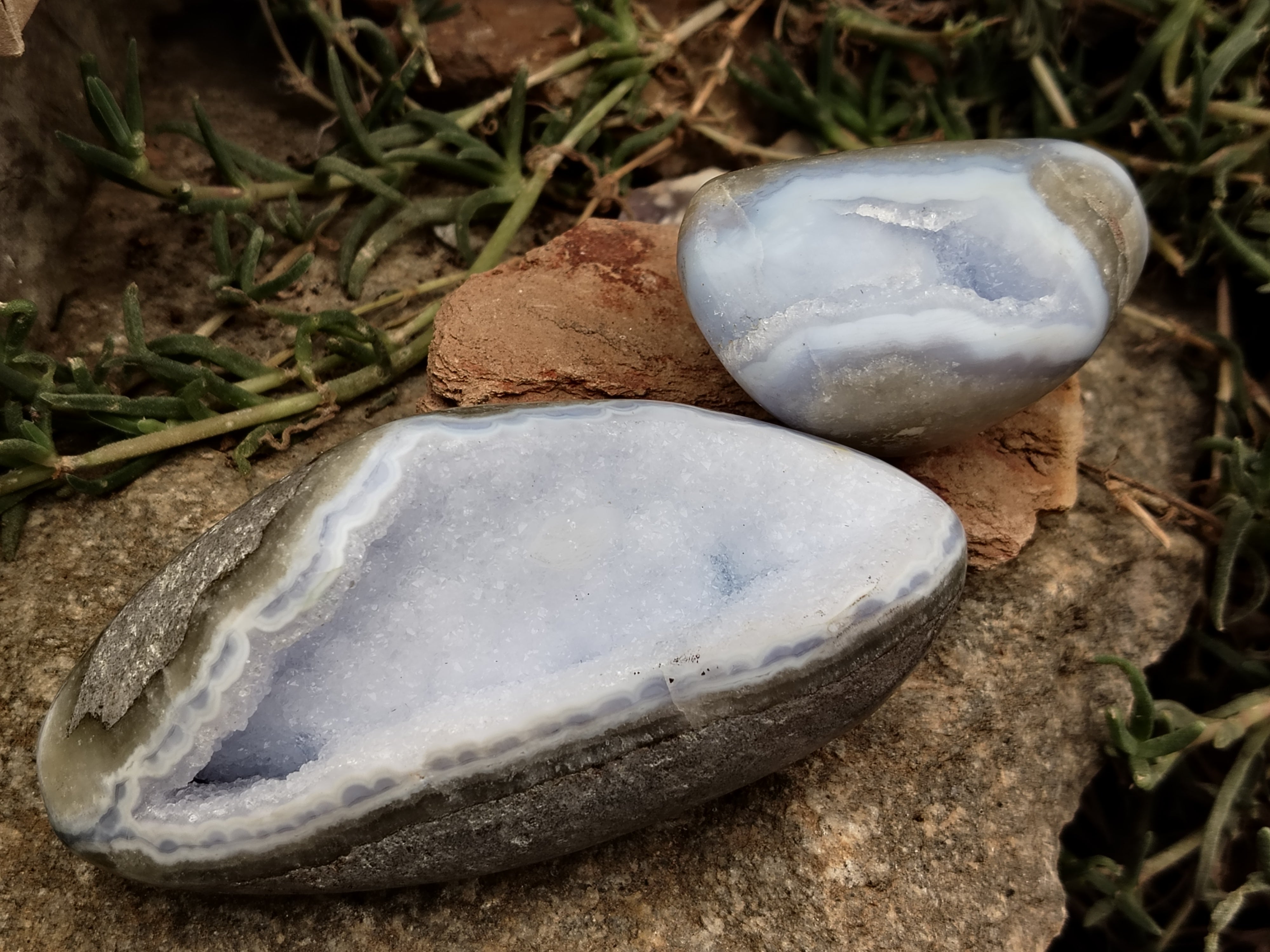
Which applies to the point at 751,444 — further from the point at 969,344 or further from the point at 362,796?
the point at 362,796

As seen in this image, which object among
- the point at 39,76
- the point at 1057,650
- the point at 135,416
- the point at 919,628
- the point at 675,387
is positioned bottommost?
the point at 1057,650

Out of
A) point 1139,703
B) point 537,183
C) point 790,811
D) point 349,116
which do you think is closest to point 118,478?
point 349,116

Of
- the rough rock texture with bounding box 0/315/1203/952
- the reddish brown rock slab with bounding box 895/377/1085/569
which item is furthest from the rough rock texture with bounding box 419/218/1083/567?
the rough rock texture with bounding box 0/315/1203/952

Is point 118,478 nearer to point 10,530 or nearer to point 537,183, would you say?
point 10,530

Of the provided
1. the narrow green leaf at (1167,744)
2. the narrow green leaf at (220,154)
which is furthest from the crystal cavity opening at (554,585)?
the narrow green leaf at (220,154)

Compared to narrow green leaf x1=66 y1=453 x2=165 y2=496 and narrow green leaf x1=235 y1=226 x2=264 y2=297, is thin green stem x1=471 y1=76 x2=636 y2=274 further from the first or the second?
narrow green leaf x1=66 y1=453 x2=165 y2=496

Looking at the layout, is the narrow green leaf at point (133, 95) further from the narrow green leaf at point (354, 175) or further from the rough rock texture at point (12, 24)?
the narrow green leaf at point (354, 175)

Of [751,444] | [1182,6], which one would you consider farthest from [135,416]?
[1182,6]

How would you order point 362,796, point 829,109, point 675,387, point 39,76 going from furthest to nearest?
point 829,109 < point 39,76 < point 675,387 < point 362,796
